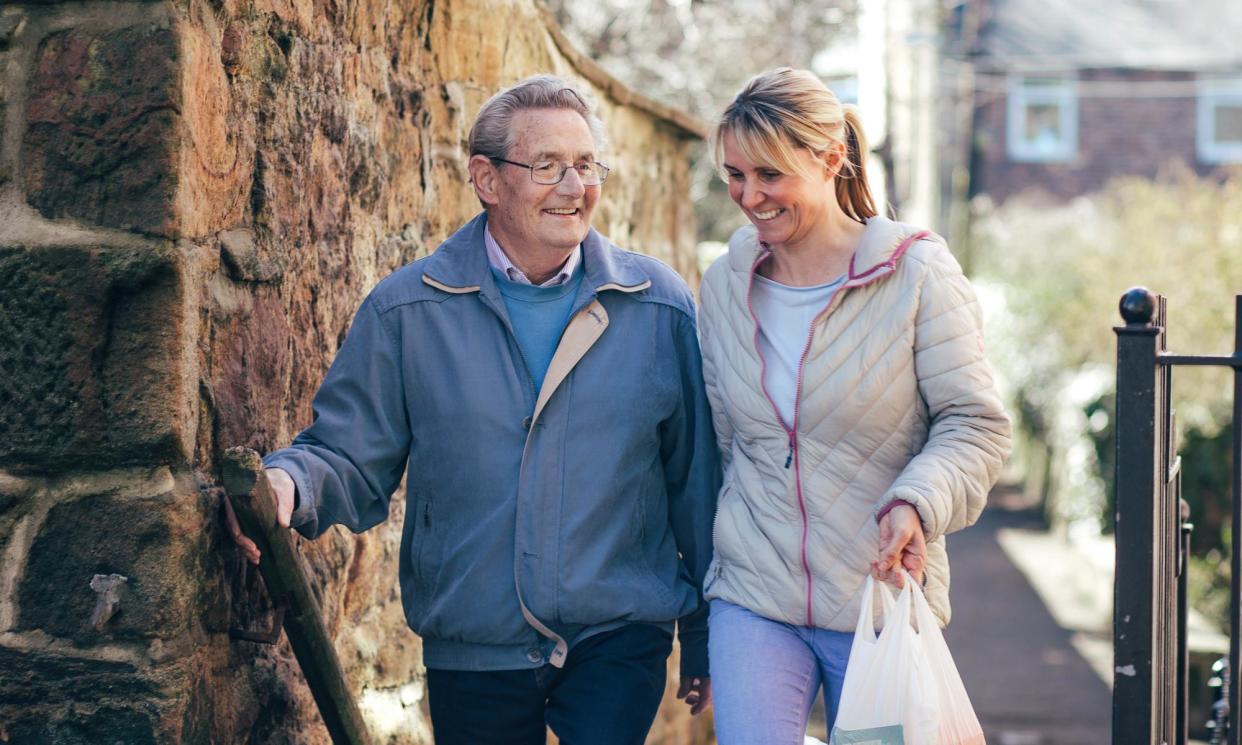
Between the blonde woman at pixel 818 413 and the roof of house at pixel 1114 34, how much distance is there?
21192mm

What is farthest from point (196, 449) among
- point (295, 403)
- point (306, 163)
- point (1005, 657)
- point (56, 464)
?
point (1005, 657)

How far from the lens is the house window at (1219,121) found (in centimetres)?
2392

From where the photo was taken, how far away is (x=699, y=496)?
2.91m

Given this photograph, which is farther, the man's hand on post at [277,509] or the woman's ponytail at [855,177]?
the woman's ponytail at [855,177]

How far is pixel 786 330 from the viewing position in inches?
Answer: 109

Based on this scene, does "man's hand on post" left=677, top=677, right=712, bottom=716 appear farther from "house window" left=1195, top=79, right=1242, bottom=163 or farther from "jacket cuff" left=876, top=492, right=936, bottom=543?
"house window" left=1195, top=79, right=1242, bottom=163

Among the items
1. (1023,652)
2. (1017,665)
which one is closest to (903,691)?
(1017,665)

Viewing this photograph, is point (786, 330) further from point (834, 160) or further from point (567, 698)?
point (567, 698)

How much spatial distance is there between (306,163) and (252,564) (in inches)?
31.0

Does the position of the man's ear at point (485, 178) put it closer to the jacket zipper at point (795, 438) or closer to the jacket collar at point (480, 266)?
the jacket collar at point (480, 266)

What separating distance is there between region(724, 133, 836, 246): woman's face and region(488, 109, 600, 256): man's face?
29cm

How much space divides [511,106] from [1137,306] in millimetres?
1216

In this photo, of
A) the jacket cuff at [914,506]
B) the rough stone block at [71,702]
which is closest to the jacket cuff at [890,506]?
the jacket cuff at [914,506]

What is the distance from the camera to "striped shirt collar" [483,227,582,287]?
9.29 feet
